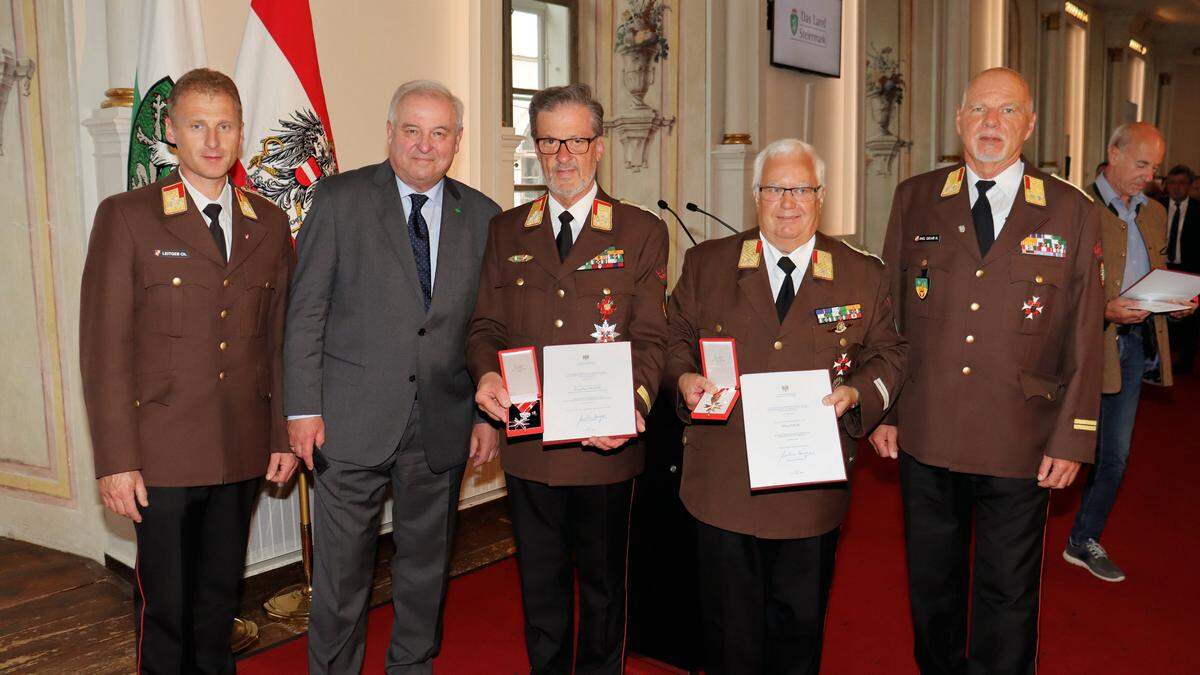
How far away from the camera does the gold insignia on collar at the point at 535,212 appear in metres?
2.27

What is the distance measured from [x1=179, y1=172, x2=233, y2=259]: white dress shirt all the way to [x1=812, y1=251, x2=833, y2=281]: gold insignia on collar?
1311mm

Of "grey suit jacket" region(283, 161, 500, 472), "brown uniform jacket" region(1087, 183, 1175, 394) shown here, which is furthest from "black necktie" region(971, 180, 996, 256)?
"grey suit jacket" region(283, 161, 500, 472)

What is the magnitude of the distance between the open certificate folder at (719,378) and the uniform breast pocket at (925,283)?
61 cm

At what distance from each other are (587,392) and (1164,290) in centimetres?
204

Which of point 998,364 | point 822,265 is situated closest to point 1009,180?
point 998,364

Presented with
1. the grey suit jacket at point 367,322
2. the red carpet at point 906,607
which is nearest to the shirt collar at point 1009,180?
the grey suit jacket at point 367,322

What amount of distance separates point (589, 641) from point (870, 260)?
1127mm

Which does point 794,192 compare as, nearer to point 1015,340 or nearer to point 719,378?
point 719,378

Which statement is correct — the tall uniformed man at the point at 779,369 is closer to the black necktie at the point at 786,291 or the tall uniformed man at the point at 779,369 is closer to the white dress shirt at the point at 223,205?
the black necktie at the point at 786,291

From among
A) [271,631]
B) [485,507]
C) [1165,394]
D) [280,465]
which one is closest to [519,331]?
[280,465]

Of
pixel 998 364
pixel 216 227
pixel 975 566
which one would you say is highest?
pixel 216 227

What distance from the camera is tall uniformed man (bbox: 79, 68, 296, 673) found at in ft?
Answer: 6.64

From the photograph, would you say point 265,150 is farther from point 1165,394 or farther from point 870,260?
point 1165,394

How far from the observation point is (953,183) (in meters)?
2.34
